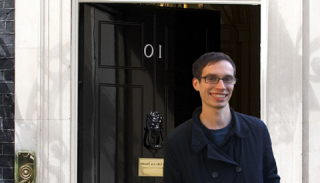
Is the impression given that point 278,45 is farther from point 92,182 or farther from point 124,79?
point 92,182

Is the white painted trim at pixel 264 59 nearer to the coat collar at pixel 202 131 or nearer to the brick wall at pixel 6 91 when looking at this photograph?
the brick wall at pixel 6 91

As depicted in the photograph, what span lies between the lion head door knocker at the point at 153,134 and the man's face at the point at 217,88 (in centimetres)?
297

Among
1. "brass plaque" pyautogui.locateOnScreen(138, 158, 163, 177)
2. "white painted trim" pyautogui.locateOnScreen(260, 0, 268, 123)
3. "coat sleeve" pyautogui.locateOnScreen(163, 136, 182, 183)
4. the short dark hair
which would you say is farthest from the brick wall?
the short dark hair

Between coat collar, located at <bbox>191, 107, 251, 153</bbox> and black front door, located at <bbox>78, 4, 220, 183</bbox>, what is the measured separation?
9.42 ft

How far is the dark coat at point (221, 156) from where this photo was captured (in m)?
2.88

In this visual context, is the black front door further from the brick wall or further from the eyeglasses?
the eyeglasses

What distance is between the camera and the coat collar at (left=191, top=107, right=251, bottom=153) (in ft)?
9.46

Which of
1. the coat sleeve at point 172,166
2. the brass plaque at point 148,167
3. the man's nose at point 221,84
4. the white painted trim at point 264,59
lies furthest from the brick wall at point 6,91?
the man's nose at point 221,84

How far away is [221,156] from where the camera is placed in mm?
2869

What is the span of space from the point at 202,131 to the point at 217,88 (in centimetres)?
23

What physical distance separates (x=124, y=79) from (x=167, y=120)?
0.59 meters

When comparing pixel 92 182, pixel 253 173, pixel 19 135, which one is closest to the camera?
pixel 253 173

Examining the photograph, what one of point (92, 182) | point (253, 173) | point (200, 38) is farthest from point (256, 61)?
point (253, 173)

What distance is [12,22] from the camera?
17.6 feet
